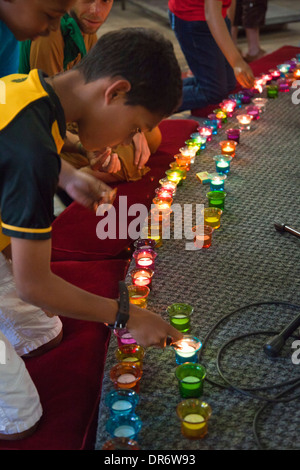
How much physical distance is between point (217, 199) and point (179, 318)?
66 cm

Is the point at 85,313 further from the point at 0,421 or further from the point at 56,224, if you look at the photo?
the point at 56,224

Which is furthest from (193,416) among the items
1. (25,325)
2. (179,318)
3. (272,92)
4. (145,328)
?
(272,92)

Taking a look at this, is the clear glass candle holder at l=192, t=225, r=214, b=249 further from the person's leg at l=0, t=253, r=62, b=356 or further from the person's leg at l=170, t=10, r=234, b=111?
the person's leg at l=170, t=10, r=234, b=111

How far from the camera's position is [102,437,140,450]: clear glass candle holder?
41.9 inches

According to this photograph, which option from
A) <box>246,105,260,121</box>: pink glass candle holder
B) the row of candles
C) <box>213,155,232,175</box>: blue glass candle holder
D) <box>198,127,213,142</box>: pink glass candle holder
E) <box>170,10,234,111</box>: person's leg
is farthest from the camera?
<box>170,10,234,111</box>: person's leg

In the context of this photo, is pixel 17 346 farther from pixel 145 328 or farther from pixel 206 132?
pixel 206 132

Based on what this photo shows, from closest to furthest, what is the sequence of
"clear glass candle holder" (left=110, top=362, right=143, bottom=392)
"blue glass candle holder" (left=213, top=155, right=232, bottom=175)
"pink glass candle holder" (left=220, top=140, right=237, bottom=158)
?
"clear glass candle holder" (left=110, top=362, right=143, bottom=392) → "blue glass candle holder" (left=213, top=155, right=232, bottom=175) → "pink glass candle holder" (left=220, top=140, right=237, bottom=158)

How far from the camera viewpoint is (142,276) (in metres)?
1.59

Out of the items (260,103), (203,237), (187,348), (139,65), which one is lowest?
(187,348)

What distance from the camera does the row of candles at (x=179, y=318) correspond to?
3.69 feet

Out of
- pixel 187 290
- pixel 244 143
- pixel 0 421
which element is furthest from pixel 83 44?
pixel 0 421

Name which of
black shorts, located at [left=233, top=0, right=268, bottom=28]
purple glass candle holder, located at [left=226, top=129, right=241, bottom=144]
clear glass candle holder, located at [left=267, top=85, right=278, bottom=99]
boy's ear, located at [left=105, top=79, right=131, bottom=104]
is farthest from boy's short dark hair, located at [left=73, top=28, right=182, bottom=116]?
black shorts, located at [left=233, top=0, right=268, bottom=28]

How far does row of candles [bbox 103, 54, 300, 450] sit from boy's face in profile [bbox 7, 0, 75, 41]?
26.9 inches

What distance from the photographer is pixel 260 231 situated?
72.0 inches
